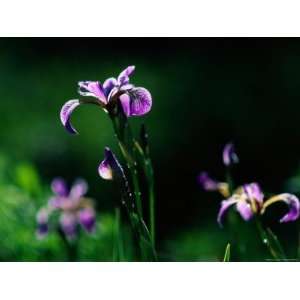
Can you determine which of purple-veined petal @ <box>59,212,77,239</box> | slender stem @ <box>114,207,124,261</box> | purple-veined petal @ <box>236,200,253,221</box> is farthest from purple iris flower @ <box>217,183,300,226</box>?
purple-veined petal @ <box>59,212,77,239</box>

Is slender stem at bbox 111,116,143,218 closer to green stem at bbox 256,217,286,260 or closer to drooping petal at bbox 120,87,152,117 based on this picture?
drooping petal at bbox 120,87,152,117

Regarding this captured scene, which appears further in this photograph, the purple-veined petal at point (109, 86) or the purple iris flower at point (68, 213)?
the purple iris flower at point (68, 213)

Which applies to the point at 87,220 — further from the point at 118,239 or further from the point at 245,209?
the point at 245,209

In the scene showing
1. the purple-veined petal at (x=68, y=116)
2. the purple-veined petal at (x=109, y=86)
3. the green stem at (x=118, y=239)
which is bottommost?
the green stem at (x=118, y=239)

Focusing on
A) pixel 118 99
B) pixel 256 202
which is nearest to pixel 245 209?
pixel 256 202

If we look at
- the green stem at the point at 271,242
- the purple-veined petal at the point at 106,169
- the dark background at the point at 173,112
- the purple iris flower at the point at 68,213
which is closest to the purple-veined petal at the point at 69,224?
the purple iris flower at the point at 68,213

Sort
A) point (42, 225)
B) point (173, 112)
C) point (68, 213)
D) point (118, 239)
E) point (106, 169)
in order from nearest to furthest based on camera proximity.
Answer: point (106, 169), point (118, 239), point (42, 225), point (68, 213), point (173, 112)

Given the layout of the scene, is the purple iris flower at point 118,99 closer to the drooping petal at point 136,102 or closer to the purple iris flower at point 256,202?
the drooping petal at point 136,102
